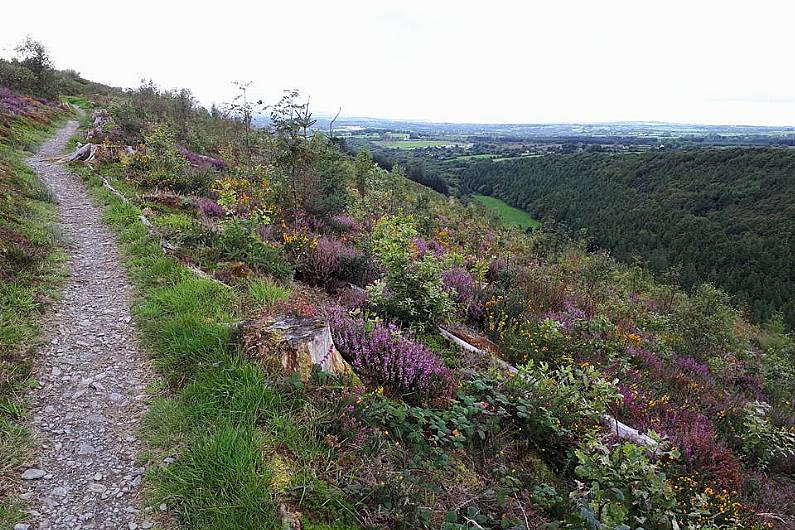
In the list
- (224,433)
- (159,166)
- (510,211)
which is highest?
(159,166)

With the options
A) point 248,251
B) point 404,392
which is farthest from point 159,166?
point 404,392

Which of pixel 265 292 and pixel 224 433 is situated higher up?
pixel 265 292

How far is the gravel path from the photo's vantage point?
2791 mm

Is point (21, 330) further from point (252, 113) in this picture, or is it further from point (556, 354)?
point (252, 113)

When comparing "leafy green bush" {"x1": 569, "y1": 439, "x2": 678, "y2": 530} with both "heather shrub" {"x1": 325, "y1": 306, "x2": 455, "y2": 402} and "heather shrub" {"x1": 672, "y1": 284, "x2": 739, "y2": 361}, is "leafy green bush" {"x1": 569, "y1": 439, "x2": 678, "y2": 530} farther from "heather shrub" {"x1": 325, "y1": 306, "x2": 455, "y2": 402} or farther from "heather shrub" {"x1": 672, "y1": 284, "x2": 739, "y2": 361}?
"heather shrub" {"x1": 672, "y1": 284, "x2": 739, "y2": 361}

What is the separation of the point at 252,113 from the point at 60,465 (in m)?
9.82

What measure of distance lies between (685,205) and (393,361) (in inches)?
4146

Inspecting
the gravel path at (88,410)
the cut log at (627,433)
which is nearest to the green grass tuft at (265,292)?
the gravel path at (88,410)

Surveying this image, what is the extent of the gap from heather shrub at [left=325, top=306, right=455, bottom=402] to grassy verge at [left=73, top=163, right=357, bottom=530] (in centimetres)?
95

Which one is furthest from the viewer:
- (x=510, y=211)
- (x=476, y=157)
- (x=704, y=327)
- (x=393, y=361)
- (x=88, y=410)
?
(x=476, y=157)

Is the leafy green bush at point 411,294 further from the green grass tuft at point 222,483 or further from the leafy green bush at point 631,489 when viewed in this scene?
the green grass tuft at point 222,483

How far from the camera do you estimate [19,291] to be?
512cm

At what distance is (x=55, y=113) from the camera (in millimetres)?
25938

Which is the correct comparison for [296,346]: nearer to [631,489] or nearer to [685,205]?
[631,489]
